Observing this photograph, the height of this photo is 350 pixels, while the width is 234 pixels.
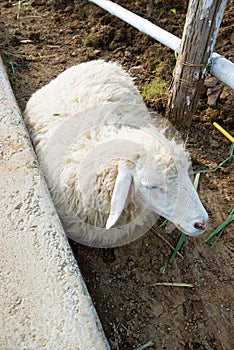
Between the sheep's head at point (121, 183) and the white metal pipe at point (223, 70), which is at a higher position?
the white metal pipe at point (223, 70)

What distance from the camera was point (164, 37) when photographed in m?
3.69

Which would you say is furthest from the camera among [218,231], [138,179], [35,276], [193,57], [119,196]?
[193,57]

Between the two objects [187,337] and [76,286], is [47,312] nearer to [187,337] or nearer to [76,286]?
[76,286]

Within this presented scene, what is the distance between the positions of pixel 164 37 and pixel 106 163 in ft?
5.89

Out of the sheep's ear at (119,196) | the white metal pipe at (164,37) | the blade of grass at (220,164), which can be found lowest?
the blade of grass at (220,164)

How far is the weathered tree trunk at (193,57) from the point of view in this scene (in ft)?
9.32

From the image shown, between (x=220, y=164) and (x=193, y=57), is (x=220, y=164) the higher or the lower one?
the lower one

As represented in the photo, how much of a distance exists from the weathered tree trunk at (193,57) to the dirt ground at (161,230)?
0.27m

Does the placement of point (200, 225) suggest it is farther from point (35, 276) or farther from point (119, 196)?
point (35, 276)

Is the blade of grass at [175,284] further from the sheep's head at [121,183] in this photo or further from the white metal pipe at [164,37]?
the white metal pipe at [164,37]

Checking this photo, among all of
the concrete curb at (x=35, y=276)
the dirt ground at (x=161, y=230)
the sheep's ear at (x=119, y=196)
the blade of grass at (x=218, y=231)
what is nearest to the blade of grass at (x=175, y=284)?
the dirt ground at (x=161, y=230)

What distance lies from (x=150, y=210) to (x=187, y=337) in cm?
82

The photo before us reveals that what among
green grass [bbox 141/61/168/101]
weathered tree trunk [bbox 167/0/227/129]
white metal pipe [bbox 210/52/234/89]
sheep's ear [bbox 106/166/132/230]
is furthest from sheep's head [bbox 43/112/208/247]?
green grass [bbox 141/61/168/101]

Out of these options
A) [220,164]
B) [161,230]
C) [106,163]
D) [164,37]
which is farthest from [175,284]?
[164,37]
